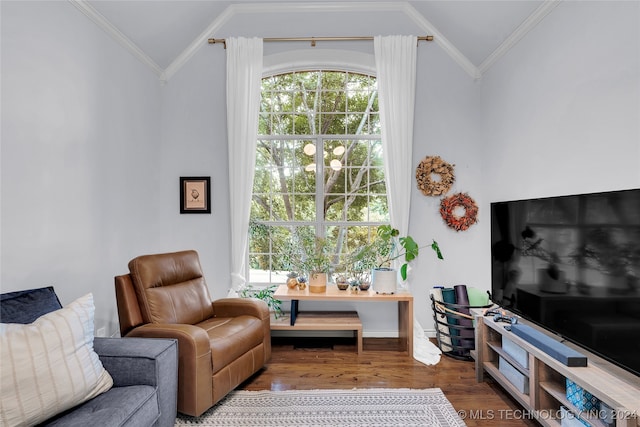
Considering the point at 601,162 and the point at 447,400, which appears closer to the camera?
the point at 601,162

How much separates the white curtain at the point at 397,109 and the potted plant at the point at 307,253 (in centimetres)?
76

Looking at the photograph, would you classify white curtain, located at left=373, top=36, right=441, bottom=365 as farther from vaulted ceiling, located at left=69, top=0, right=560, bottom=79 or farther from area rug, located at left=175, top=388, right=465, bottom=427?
area rug, located at left=175, top=388, right=465, bottom=427

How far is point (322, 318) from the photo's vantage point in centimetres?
310

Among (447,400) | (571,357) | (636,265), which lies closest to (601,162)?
(636,265)

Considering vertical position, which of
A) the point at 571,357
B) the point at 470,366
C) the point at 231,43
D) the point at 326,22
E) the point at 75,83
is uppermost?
the point at 326,22

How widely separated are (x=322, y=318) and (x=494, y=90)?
2.72 metres

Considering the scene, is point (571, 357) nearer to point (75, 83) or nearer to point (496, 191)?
point (496, 191)

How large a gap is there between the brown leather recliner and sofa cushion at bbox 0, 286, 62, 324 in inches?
18.7

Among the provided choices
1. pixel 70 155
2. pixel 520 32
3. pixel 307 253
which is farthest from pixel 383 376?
pixel 520 32

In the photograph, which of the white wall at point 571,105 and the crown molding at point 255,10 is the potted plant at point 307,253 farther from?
the crown molding at point 255,10

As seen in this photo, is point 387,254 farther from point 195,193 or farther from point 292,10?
point 292,10

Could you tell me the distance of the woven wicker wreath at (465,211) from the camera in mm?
3326

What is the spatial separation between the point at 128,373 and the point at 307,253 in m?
2.00

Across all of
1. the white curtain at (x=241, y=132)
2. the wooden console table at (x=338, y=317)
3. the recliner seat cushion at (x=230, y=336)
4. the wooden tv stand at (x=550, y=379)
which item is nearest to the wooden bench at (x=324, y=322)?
the wooden console table at (x=338, y=317)
